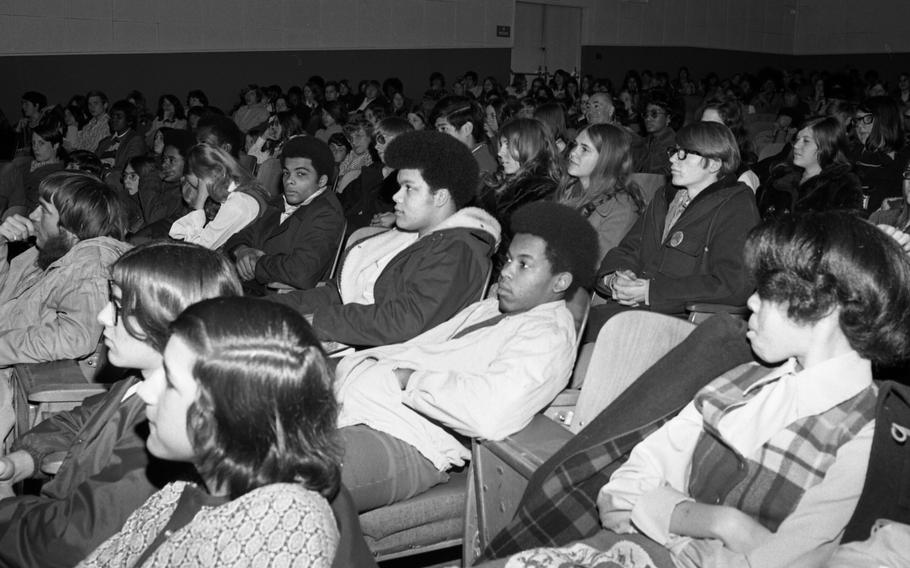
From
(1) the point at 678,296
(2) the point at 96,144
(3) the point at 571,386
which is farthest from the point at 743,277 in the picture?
(2) the point at 96,144

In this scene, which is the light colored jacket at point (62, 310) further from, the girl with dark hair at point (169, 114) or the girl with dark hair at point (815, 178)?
the girl with dark hair at point (169, 114)

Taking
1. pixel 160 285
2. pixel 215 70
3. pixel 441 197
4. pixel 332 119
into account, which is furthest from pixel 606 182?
pixel 215 70

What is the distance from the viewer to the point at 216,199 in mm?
4297

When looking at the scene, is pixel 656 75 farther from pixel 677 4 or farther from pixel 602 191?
pixel 602 191

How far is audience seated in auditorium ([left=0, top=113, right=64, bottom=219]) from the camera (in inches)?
220

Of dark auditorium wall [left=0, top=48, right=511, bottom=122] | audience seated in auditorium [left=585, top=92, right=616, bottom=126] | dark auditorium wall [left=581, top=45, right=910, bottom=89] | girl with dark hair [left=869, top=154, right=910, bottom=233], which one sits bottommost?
girl with dark hair [left=869, top=154, right=910, bottom=233]

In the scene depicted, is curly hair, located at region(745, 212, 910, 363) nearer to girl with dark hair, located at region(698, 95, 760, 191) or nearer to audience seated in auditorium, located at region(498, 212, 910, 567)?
audience seated in auditorium, located at region(498, 212, 910, 567)

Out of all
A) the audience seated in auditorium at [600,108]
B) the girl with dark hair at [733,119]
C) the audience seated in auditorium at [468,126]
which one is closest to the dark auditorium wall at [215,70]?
the audience seated in auditorium at [600,108]

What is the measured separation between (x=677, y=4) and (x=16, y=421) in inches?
562

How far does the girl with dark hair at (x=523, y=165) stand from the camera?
413cm

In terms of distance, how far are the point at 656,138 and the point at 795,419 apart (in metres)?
4.71

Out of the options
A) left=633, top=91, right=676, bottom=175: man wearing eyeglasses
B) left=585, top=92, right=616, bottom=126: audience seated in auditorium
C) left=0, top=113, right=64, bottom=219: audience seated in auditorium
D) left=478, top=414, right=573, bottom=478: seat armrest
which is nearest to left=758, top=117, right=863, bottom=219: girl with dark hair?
left=633, top=91, right=676, bottom=175: man wearing eyeglasses

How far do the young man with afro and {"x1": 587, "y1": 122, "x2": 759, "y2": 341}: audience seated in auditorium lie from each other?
0.93 metres

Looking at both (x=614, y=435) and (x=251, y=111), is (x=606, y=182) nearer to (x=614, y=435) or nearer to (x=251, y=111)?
(x=614, y=435)
